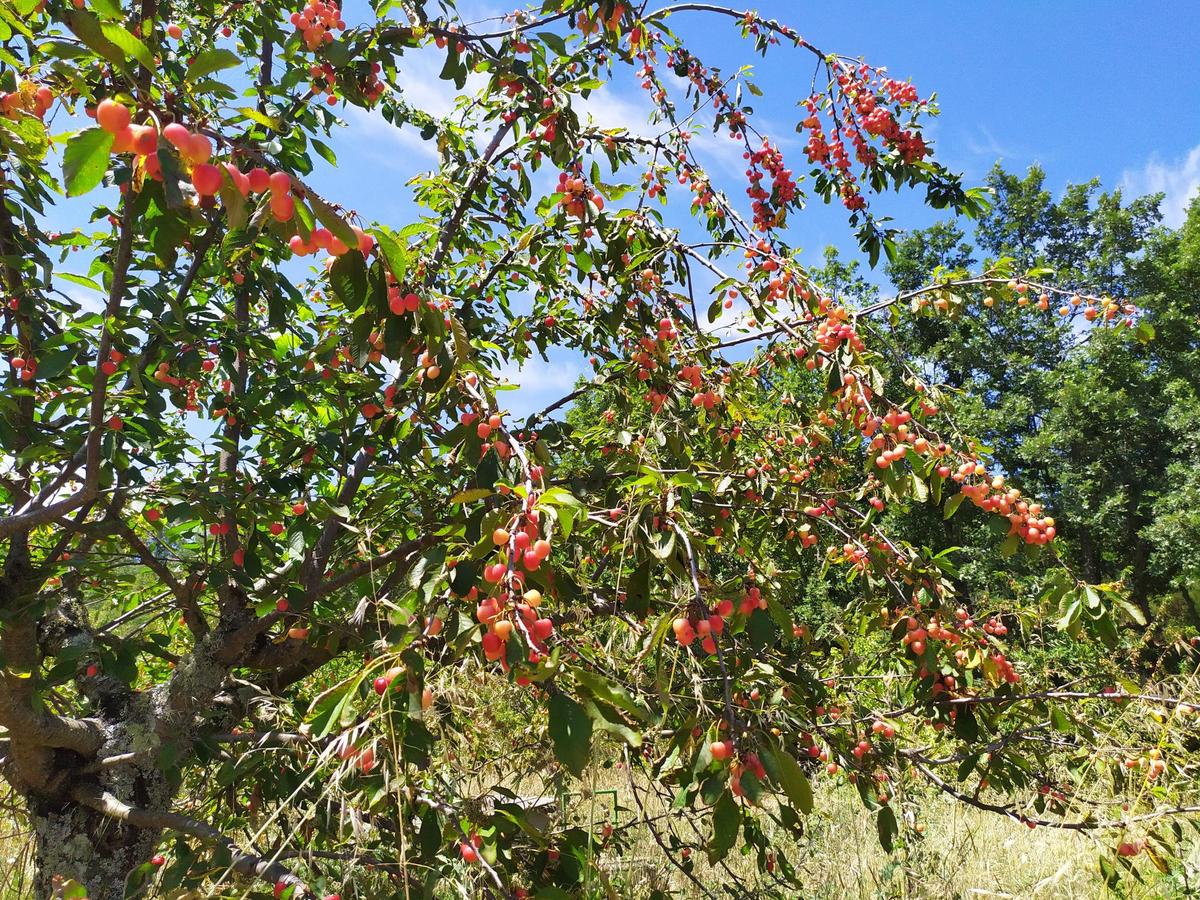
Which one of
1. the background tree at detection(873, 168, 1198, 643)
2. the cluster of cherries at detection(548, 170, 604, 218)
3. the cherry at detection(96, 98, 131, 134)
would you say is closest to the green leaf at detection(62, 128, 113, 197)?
the cherry at detection(96, 98, 131, 134)

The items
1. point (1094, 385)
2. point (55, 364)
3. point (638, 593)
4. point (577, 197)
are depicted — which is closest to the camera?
point (638, 593)

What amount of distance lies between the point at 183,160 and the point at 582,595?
1.40m

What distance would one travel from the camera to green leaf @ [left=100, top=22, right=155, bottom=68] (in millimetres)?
768

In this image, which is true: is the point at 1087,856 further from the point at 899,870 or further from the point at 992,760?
the point at 992,760

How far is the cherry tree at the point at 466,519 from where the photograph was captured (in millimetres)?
1245

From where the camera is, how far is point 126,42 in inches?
30.4

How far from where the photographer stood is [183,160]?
2.76 feet

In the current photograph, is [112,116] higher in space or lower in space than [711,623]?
higher

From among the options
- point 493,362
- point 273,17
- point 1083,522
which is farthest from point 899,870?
point 1083,522

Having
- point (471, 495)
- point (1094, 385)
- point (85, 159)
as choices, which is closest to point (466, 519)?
point (471, 495)

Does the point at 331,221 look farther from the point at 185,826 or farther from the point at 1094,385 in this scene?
the point at 1094,385

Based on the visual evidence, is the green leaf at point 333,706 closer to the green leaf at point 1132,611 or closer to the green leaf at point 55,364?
the green leaf at point 55,364

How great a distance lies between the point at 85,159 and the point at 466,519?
0.82 m

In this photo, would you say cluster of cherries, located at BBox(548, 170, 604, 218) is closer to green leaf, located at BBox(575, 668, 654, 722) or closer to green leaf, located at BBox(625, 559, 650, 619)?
green leaf, located at BBox(625, 559, 650, 619)
